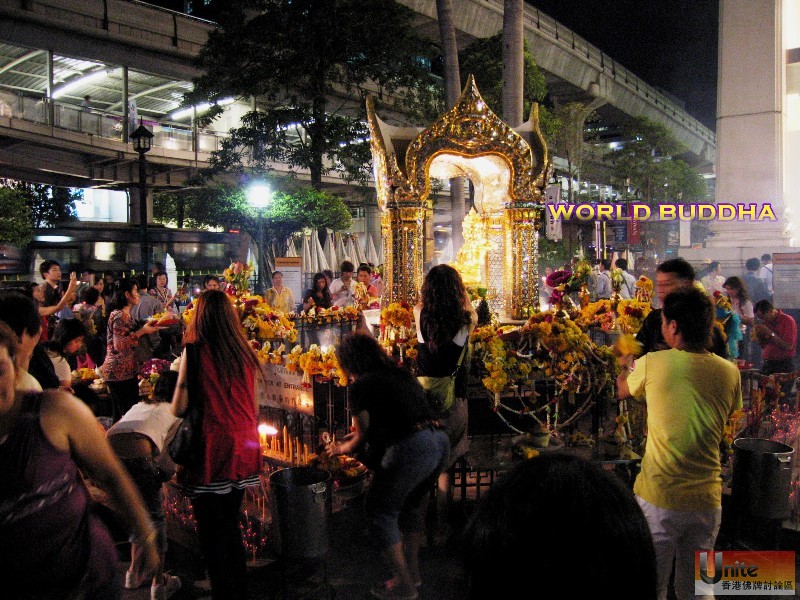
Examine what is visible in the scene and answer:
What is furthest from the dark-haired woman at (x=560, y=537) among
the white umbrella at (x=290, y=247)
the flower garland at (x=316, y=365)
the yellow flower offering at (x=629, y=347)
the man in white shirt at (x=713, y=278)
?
the white umbrella at (x=290, y=247)

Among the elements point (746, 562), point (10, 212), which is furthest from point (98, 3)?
point (746, 562)

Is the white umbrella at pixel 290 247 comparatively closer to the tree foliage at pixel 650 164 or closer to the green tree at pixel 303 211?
the green tree at pixel 303 211

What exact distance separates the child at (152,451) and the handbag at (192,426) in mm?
755

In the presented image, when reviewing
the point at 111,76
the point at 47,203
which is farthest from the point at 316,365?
the point at 111,76

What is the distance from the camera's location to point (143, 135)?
13.8 m

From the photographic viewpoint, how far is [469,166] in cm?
1034

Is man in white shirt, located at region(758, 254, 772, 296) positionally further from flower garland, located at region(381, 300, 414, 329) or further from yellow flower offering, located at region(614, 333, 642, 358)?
yellow flower offering, located at region(614, 333, 642, 358)

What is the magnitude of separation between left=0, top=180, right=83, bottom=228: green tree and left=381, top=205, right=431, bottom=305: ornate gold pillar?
22.2 metres

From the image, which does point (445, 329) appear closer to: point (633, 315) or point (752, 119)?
point (633, 315)

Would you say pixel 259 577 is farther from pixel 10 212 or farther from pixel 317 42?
pixel 10 212

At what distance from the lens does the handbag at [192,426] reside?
11.4ft

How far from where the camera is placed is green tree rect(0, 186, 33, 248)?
1858 cm

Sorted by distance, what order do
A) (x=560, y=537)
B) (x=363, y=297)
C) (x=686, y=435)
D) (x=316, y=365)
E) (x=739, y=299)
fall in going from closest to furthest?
(x=560, y=537), (x=686, y=435), (x=316, y=365), (x=739, y=299), (x=363, y=297)

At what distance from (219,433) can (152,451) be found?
1.06m
